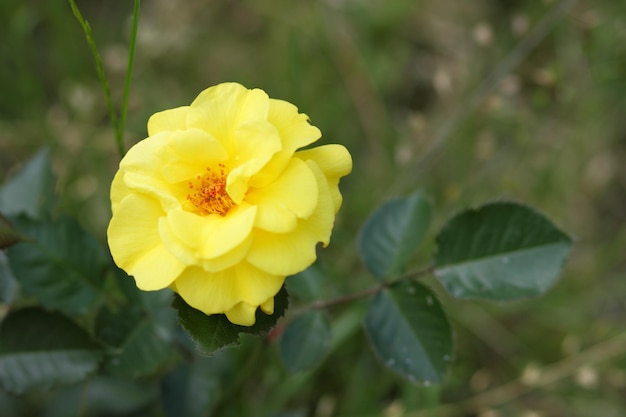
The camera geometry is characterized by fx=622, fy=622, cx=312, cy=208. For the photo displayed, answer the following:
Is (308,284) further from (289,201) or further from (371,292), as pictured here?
(289,201)

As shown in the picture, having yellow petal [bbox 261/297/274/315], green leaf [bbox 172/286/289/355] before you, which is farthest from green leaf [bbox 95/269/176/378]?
yellow petal [bbox 261/297/274/315]

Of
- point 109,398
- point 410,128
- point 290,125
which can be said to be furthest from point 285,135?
point 410,128

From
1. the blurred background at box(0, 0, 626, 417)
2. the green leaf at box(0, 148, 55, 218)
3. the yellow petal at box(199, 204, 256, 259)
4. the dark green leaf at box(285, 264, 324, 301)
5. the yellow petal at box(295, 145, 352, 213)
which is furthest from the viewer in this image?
the blurred background at box(0, 0, 626, 417)

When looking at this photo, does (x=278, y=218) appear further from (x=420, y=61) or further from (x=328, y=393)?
(x=420, y=61)

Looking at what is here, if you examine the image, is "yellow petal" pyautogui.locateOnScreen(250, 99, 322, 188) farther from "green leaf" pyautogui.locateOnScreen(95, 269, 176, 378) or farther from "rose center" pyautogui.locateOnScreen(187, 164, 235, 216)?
"green leaf" pyautogui.locateOnScreen(95, 269, 176, 378)

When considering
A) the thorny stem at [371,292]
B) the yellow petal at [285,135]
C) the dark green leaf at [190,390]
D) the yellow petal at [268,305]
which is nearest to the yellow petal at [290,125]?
the yellow petal at [285,135]

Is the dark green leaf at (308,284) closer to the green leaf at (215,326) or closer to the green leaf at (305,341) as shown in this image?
the green leaf at (305,341)
